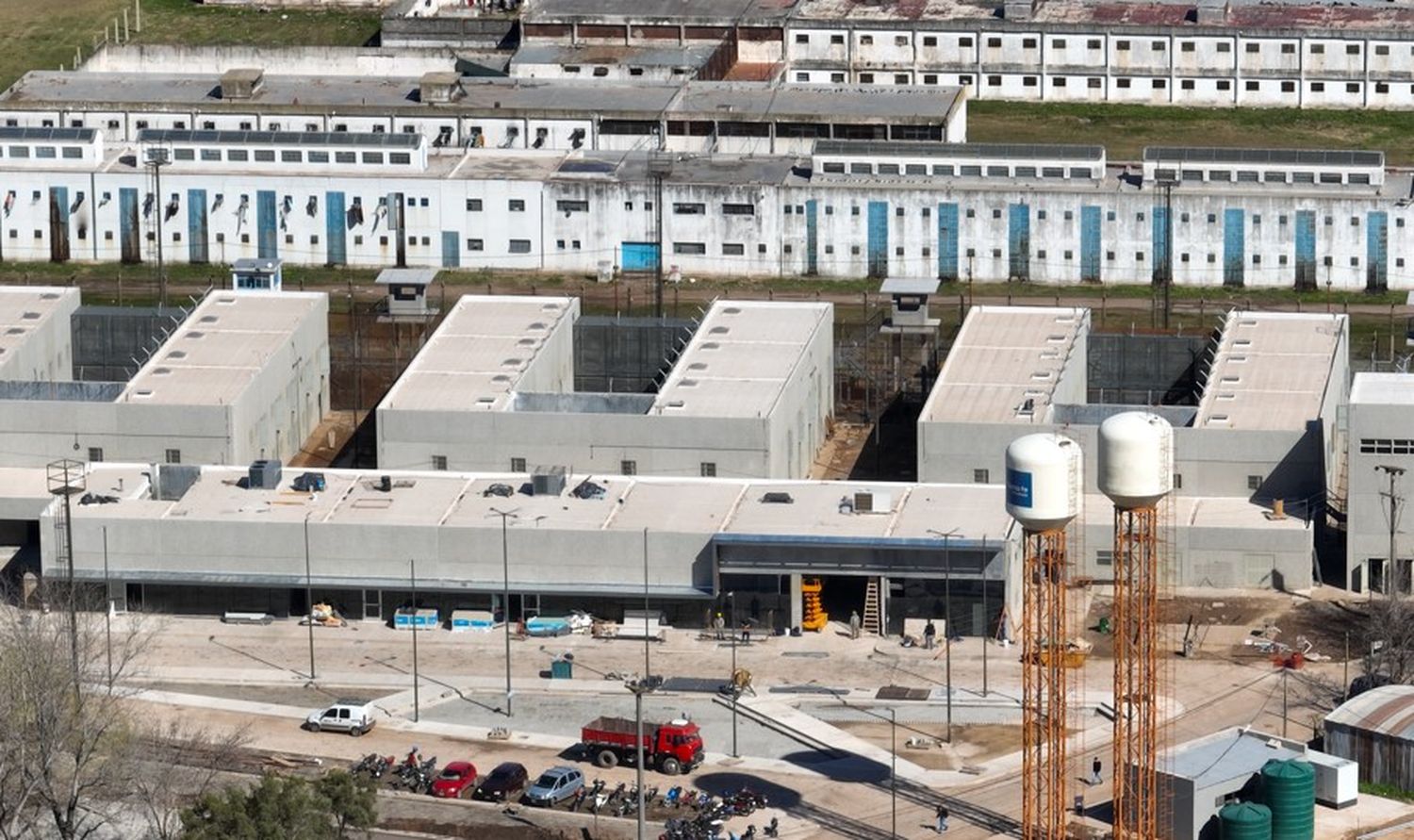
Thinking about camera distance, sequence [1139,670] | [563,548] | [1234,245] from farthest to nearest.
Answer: [1234,245]
[563,548]
[1139,670]

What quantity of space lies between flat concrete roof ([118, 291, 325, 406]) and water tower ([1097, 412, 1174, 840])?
156 feet

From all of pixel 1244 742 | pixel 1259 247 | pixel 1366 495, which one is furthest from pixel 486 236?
pixel 1244 742

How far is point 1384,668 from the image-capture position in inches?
5335

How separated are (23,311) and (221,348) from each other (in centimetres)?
1072

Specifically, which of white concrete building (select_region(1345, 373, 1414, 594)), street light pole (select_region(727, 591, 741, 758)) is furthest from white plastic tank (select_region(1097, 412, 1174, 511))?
white concrete building (select_region(1345, 373, 1414, 594))

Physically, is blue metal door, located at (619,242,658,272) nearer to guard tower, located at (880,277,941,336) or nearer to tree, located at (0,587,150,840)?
guard tower, located at (880,277,941,336)

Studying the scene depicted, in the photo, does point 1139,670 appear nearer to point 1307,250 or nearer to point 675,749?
point 675,749

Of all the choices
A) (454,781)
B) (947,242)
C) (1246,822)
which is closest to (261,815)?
(454,781)

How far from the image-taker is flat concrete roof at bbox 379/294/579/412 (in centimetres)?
15588

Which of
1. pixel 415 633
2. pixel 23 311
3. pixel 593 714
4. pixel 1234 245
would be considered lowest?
pixel 593 714

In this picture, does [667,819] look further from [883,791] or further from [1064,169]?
[1064,169]

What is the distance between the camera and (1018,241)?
7190 inches

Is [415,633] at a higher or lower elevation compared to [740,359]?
lower

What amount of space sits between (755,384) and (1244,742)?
113 ft
